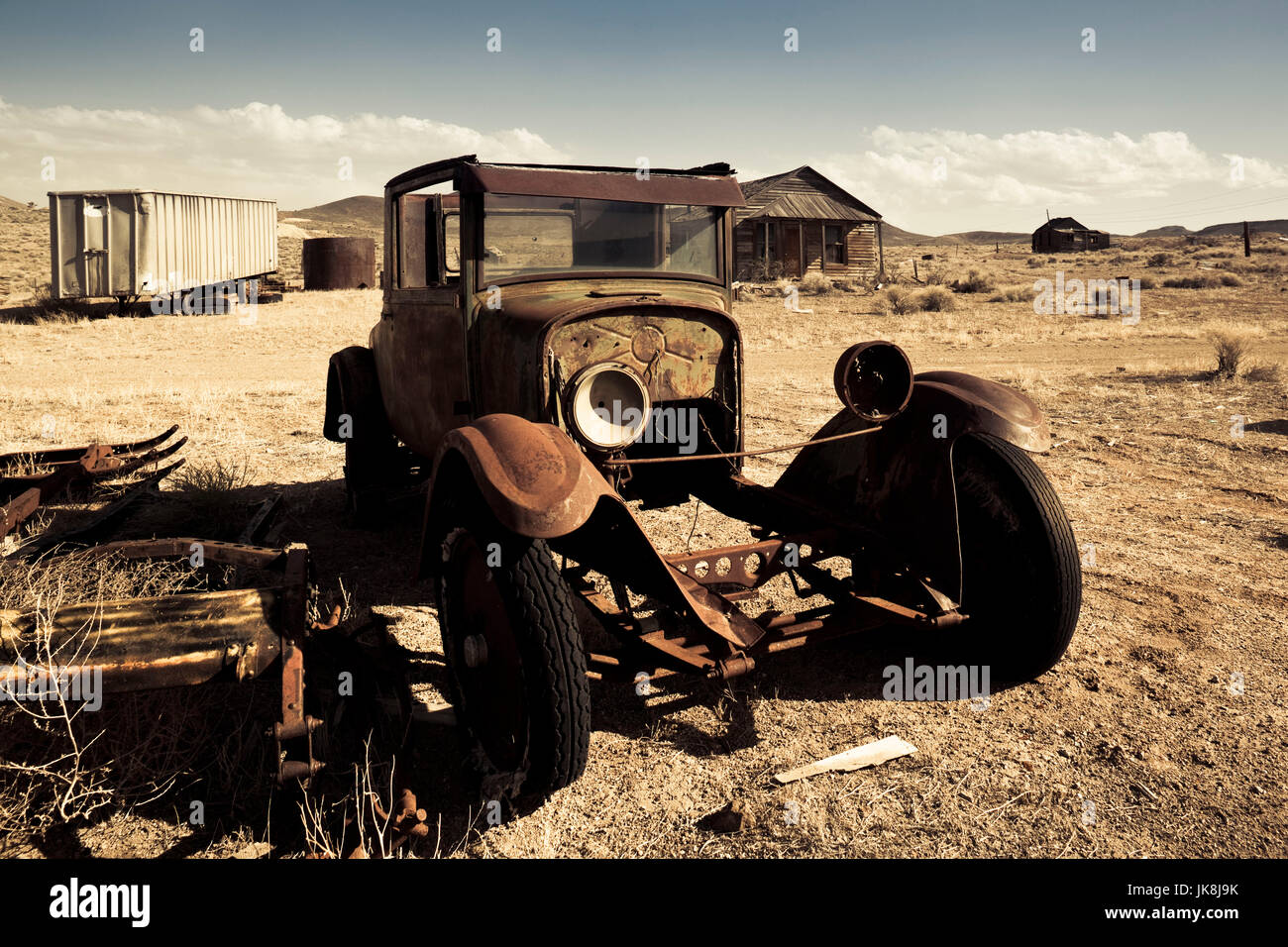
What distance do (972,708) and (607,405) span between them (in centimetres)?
208

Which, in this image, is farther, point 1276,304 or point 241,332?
point 1276,304

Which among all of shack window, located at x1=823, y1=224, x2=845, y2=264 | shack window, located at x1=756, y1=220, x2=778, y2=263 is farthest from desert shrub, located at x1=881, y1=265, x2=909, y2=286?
shack window, located at x1=756, y1=220, x2=778, y2=263

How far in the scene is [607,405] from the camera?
410cm

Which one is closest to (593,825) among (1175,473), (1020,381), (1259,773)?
(1259,773)

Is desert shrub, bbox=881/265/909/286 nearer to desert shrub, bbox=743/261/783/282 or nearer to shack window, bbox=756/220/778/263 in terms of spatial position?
desert shrub, bbox=743/261/783/282

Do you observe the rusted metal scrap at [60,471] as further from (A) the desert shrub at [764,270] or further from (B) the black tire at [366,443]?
(A) the desert shrub at [764,270]

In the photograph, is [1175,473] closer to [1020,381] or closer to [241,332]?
[1020,381]

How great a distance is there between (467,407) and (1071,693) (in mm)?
3132

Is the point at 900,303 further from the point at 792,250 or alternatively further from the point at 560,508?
the point at 560,508

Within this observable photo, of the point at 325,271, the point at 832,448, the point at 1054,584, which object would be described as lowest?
the point at 1054,584

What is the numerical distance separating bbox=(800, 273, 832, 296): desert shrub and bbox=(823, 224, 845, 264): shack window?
2.21 meters

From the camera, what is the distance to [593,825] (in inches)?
125

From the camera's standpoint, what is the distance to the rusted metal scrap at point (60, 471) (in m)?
Result: 5.45

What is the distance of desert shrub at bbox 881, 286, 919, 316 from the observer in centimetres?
2374
